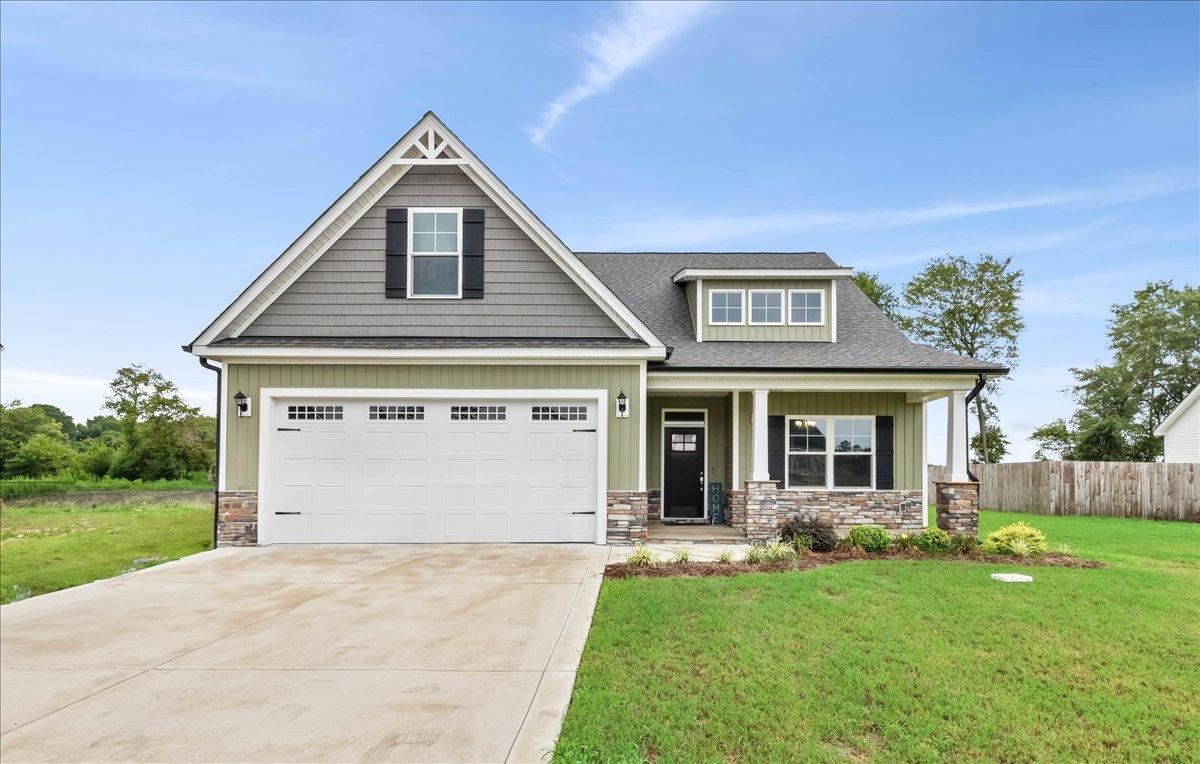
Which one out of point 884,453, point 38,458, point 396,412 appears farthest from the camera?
point 884,453

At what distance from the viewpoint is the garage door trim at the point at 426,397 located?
40.2 feet

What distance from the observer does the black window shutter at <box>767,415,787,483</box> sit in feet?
46.8

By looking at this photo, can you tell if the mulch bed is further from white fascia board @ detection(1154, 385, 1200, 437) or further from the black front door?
white fascia board @ detection(1154, 385, 1200, 437)

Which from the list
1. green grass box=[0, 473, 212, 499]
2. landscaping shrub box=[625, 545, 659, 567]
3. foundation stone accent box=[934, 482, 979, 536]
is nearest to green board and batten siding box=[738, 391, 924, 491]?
foundation stone accent box=[934, 482, 979, 536]

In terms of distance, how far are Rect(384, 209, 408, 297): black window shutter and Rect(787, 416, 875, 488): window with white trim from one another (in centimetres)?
782

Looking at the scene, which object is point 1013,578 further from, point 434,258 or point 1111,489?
point 1111,489

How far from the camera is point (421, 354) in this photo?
12.1 metres

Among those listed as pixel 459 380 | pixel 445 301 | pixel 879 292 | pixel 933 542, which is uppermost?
pixel 879 292

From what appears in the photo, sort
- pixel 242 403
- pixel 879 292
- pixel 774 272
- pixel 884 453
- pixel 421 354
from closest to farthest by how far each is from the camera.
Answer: pixel 421 354 → pixel 242 403 → pixel 884 453 → pixel 774 272 → pixel 879 292

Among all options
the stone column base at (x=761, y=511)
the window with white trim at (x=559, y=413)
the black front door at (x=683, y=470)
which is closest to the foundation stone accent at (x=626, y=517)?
the window with white trim at (x=559, y=413)

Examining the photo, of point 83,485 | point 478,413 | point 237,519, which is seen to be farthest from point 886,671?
point 83,485

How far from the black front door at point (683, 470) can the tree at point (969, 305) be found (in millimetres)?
21911

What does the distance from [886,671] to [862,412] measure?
9.39 m

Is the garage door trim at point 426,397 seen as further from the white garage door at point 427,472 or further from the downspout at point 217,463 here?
the downspout at point 217,463
